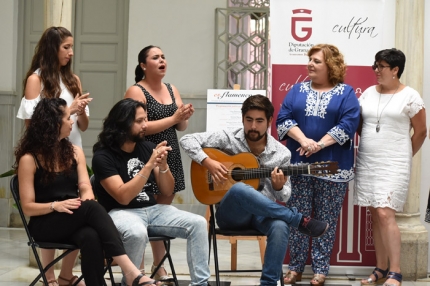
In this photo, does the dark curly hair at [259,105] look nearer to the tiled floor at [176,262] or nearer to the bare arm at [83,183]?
the bare arm at [83,183]

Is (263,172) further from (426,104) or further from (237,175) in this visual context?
(426,104)

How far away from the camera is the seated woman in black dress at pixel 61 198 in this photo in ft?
12.5

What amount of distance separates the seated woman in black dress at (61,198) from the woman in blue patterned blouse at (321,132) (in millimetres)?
1494

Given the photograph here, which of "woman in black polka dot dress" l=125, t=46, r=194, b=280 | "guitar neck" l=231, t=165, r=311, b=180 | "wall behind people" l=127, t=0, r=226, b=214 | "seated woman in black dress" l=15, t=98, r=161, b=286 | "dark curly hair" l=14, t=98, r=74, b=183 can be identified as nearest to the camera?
"seated woman in black dress" l=15, t=98, r=161, b=286

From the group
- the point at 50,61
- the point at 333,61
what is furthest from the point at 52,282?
the point at 333,61

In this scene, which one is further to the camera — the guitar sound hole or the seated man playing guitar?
the guitar sound hole

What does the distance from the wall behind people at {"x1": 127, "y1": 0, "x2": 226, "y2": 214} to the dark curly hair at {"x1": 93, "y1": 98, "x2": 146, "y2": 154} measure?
12.0 ft

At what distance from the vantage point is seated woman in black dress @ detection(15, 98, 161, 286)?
3.82m

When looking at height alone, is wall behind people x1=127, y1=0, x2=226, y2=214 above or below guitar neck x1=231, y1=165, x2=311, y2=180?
above

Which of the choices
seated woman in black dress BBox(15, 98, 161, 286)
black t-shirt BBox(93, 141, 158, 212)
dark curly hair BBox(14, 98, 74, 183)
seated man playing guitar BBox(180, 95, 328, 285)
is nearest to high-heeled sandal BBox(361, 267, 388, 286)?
seated man playing guitar BBox(180, 95, 328, 285)

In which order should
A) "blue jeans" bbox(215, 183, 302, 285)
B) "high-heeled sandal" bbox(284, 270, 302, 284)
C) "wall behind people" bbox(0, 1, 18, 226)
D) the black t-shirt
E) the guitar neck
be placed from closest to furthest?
the black t-shirt
"blue jeans" bbox(215, 183, 302, 285)
the guitar neck
"high-heeled sandal" bbox(284, 270, 302, 284)
"wall behind people" bbox(0, 1, 18, 226)

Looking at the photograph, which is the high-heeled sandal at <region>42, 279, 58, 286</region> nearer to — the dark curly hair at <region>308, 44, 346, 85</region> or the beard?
the beard

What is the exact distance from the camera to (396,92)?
16.2 feet

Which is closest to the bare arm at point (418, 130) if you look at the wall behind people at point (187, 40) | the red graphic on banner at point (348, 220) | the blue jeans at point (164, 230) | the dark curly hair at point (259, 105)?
the red graphic on banner at point (348, 220)
